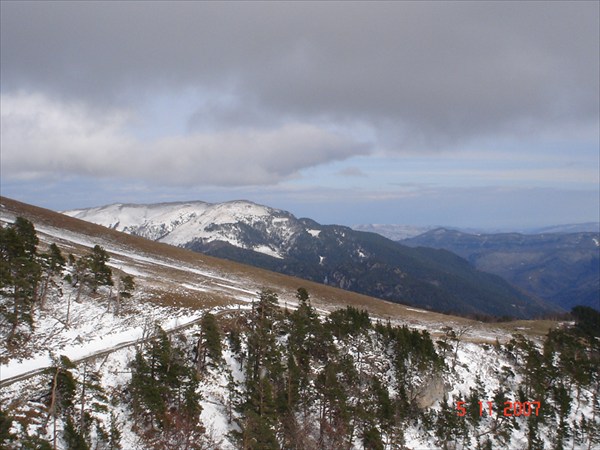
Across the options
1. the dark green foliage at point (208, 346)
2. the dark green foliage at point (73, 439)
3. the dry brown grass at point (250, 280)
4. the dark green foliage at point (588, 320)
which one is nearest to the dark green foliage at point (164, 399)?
the dark green foliage at point (208, 346)

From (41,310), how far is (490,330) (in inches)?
3715

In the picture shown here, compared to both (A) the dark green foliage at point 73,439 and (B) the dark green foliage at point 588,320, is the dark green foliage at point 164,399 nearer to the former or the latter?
(A) the dark green foliage at point 73,439

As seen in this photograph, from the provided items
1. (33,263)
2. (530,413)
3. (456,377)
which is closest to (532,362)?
(530,413)

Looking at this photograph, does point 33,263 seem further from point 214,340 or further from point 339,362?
point 339,362

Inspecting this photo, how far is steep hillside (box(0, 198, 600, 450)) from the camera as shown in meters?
31.0

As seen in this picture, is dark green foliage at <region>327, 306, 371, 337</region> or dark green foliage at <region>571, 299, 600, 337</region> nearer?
dark green foliage at <region>327, 306, 371, 337</region>

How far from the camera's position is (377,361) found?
55406 millimetres

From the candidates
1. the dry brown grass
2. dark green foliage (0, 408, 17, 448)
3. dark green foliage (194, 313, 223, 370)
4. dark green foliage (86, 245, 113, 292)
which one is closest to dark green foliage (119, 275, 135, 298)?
dark green foliage (86, 245, 113, 292)

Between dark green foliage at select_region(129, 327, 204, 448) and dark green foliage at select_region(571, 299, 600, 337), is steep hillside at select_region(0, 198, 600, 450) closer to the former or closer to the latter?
dark green foliage at select_region(129, 327, 204, 448)
